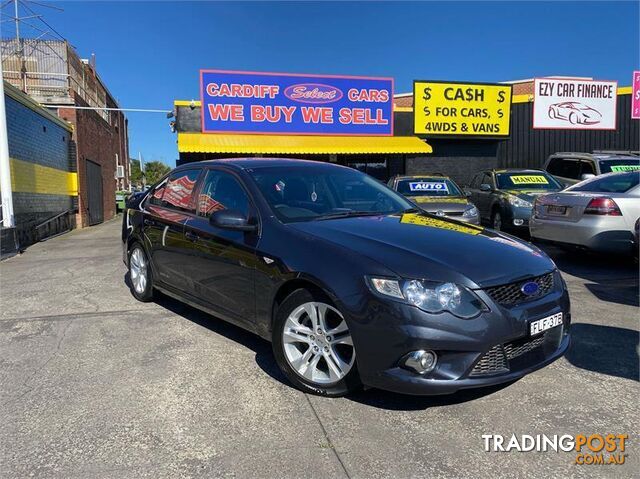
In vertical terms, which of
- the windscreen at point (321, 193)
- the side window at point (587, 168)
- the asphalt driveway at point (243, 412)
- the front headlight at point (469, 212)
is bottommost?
the asphalt driveway at point (243, 412)

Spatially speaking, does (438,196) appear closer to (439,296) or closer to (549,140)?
(439,296)

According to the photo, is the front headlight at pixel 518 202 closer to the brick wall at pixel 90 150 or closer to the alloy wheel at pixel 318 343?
the alloy wheel at pixel 318 343

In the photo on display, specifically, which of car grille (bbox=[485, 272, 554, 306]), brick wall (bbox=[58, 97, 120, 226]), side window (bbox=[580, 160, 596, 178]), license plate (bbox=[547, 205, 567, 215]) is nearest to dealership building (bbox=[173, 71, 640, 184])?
brick wall (bbox=[58, 97, 120, 226])

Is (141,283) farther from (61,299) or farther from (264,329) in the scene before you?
(264,329)

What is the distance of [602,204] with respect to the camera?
706cm

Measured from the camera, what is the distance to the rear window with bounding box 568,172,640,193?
726 centimetres

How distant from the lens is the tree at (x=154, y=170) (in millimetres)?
81688

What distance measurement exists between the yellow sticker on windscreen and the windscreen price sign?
6815 millimetres

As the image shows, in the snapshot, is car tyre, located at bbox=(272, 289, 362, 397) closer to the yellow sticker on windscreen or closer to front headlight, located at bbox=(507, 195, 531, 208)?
front headlight, located at bbox=(507, 195, 531, 208)

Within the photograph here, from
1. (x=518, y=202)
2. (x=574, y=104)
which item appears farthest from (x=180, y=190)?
(x=574, y=104)

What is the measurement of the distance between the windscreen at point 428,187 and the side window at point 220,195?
633 centimetres

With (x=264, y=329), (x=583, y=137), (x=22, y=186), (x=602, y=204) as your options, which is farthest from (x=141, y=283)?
(x=583, y=137)

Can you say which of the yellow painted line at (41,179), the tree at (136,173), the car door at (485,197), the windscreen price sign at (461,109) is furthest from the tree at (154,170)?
the car door at (485,197)

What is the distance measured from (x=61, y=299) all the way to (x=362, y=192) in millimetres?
3988
